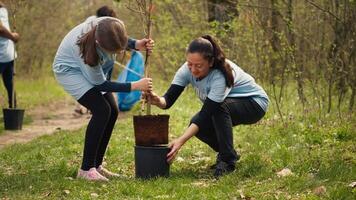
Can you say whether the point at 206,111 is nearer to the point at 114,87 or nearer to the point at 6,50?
the point at 114,87

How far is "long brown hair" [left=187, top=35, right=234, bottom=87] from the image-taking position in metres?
5.27

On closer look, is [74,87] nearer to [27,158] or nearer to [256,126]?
[27,158]

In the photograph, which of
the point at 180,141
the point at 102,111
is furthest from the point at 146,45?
the point at 180,141

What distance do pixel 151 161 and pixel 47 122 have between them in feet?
20.1

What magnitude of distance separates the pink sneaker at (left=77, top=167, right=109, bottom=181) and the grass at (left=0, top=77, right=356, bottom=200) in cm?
10

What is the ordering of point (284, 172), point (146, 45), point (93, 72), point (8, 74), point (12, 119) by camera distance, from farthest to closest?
point (8, 74) < point (12, 119) < point (146, 45) < point (284, 172) < point (93, 72)

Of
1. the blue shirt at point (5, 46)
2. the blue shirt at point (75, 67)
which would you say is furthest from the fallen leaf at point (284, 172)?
the blue shirt at point (5, 46)

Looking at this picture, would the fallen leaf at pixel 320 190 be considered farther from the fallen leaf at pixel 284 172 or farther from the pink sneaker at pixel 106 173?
the pink sneaker at pixel 106 173

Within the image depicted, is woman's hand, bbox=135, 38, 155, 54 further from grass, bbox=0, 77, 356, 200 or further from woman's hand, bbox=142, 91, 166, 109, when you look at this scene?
grass, bbox=0, 77, 356, 200

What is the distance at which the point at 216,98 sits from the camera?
532 cm

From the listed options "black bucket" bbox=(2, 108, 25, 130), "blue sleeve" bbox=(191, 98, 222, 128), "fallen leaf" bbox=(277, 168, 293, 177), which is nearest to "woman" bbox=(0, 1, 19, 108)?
"black bucket" bbox=(2, 108, 25, 130)

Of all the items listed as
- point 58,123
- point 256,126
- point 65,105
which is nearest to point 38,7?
point 65,105

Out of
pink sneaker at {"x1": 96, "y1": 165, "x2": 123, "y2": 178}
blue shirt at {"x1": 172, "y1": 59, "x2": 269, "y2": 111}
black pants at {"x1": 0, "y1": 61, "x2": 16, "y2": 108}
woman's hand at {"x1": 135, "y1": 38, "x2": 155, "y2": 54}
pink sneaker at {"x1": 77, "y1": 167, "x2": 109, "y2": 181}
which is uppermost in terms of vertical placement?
woman's hand at {"x1": 135, "y1": 38, "x2": 155, "y2": 54}

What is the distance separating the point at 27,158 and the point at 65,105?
8.29 m
